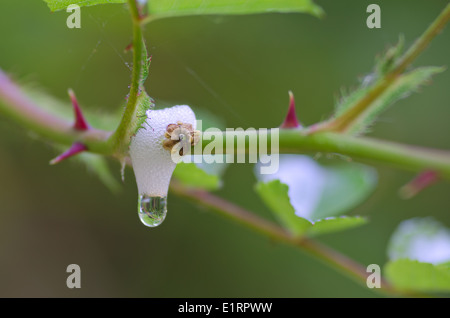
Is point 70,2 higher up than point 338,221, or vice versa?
point 70,2

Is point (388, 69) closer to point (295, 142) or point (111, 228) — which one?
point (295, 142)

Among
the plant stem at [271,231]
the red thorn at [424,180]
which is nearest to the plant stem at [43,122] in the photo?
the plant stem at [271,231]

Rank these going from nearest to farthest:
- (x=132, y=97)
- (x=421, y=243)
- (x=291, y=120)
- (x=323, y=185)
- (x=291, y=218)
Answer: (x=132, y=97), (x=291, y=120), (x=291, y=218), (x=421, y=243), (x=323, y=185)

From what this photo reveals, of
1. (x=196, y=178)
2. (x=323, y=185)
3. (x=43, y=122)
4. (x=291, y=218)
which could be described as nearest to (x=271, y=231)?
(x=291, y=218)

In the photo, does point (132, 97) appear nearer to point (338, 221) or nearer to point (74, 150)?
point (74, 150)

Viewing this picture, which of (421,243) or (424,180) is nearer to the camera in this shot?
(424,180)

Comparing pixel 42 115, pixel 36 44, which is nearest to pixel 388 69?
pixel 42 115

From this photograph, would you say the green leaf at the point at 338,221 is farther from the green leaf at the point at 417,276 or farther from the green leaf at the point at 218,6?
the green leaf at the point at 218,6
